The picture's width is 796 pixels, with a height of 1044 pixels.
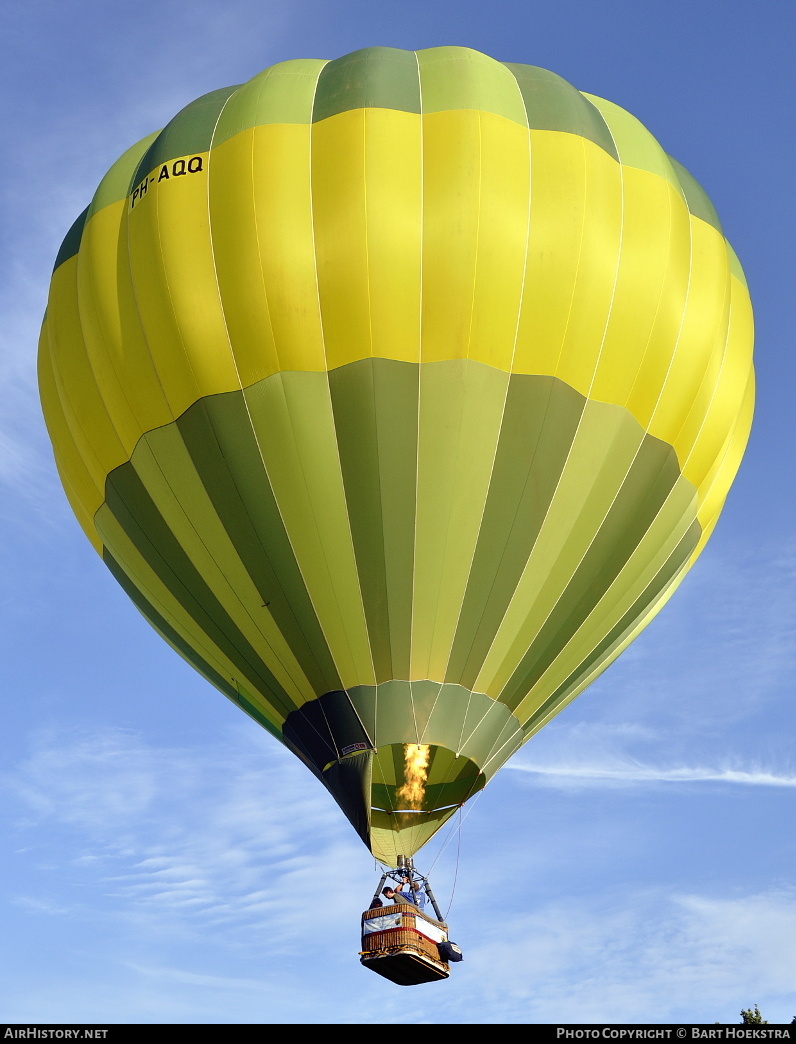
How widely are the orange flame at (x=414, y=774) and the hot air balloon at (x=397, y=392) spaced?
0.02 meters

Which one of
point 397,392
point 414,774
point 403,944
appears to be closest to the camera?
point 403,944

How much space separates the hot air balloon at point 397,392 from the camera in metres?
12.6

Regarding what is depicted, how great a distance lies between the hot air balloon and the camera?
12.6 metres

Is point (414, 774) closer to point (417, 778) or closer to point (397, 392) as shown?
point (417, 778)

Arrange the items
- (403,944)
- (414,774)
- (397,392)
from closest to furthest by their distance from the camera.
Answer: (403,944) → (397,392) → (414,774)

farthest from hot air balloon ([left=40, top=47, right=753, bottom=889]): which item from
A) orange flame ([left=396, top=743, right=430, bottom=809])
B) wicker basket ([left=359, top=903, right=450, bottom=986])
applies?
wicker basket ([left=359, top=903, right=450, bottom=986])

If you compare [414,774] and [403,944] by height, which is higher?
[414,774]

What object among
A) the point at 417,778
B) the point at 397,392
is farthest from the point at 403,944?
the point at 397,392

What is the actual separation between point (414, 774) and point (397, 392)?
3526 millimetres

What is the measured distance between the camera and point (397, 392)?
1255 cm

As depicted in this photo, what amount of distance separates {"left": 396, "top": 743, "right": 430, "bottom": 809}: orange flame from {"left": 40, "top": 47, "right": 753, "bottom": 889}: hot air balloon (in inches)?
0.8

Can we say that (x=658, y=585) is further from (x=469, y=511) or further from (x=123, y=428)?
(x=123, y=428)

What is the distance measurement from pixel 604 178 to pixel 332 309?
304 cm

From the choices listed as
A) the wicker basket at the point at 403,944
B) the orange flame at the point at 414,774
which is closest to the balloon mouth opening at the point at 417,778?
the orange flame at the point at 414,774
